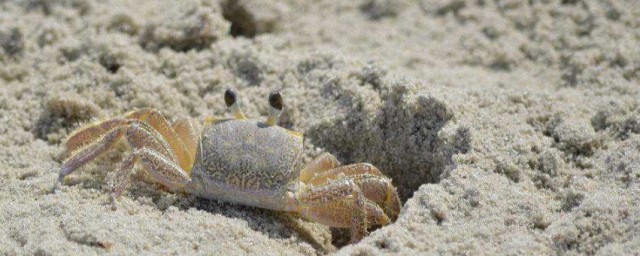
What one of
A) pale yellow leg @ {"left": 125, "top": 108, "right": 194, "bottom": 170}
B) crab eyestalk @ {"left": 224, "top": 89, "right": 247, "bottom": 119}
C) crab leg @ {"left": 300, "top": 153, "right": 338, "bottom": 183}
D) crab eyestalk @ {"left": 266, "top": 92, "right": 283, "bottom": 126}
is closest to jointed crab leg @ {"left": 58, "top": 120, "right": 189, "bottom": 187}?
pale yellow leg @ {"left": 125, "top": 108, "right": 194, "bottom": 170}

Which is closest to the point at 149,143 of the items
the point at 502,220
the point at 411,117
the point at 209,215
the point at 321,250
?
the point at 209,215

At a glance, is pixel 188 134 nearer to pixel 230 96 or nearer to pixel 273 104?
pixel 230 96

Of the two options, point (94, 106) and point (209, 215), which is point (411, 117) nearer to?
point (209, 215)

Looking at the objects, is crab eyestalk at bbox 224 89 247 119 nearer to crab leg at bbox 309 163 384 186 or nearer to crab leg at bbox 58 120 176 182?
crab leg at bbox 58 120 176 182

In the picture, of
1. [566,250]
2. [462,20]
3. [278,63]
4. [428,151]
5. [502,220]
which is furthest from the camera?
[462,20]

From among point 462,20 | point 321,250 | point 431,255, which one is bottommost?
point 321,250

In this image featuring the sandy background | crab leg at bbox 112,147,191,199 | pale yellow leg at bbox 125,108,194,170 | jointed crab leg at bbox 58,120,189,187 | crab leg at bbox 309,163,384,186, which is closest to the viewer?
the sandy background

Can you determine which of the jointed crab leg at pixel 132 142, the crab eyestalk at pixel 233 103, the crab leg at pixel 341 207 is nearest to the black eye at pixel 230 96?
the crab eyestalk at pixel 233 103
